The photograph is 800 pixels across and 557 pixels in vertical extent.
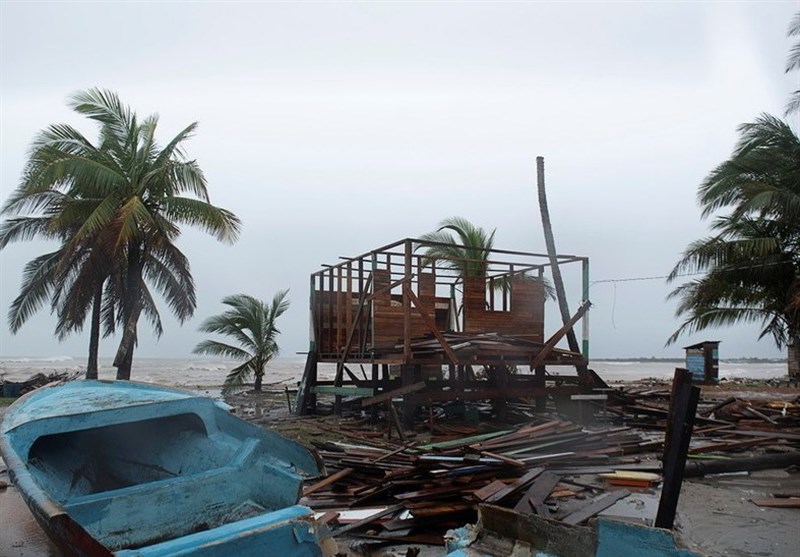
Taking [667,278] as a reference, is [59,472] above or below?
below

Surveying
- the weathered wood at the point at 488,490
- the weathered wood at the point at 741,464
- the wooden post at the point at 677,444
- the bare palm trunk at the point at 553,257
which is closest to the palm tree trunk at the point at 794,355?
the bare palm trunk at the point at 553,257

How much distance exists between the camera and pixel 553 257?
15422mm

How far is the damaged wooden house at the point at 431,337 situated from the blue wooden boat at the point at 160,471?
5.51 m

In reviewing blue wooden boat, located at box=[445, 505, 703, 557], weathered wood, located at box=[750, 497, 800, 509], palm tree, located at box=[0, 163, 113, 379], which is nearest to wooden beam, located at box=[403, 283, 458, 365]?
weathered wood, located at box=[750, 497, 800, 509]

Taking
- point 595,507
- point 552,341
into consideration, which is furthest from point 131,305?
point 595,507

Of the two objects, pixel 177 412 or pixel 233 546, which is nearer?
pixel 233 546

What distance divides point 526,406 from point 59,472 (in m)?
11.2

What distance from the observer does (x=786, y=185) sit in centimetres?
2094

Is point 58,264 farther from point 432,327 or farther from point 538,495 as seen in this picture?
point 538,495

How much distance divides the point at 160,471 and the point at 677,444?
493 centimetres

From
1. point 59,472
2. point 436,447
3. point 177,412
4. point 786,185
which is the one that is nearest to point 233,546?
point 177,412

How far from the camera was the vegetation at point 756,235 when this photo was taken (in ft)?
66.6

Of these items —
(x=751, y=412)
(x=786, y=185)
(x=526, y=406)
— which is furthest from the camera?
(x=786, y=185)

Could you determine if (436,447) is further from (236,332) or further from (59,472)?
(236,332)
